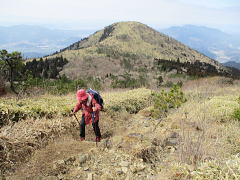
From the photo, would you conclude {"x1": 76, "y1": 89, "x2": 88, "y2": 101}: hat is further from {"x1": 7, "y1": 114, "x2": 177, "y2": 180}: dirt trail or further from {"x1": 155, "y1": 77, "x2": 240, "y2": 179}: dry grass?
{"x1": 155, "y1": 77, "x2": 240, "y2": 179}: dry grass

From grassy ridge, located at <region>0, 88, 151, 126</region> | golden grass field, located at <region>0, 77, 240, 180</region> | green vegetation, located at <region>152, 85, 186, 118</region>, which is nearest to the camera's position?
golden grass field, located at <region>0, 77, 240, 180</region>

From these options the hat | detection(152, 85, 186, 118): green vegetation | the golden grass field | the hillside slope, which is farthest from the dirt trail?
the hillside slope

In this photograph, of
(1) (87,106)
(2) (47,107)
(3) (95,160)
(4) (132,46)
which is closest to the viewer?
(3) (95,160)

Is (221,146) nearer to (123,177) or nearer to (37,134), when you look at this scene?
(123,177)

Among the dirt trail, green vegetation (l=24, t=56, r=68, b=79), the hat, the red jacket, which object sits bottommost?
the dirt trail

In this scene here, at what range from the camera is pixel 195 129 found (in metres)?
7.52

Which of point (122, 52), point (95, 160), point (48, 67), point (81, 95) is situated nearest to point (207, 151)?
point (95, 160)

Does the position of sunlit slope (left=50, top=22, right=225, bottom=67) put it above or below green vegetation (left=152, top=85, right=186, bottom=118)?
above

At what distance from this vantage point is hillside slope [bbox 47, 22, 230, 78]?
193 ft

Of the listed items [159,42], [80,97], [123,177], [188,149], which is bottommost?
[123,177]

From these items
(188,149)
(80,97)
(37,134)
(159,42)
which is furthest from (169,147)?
(159,42)

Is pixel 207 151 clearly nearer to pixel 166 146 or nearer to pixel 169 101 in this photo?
pixel 166 146

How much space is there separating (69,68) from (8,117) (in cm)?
5183

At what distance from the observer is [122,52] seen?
76.3 metres
